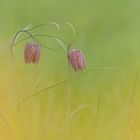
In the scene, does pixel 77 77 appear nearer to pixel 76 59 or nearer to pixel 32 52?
pixel 76 59

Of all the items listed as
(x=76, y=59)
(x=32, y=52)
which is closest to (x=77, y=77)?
(x=76, y=59)

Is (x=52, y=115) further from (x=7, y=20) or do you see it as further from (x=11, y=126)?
(x=7, y=20)

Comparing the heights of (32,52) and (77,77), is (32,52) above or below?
above
